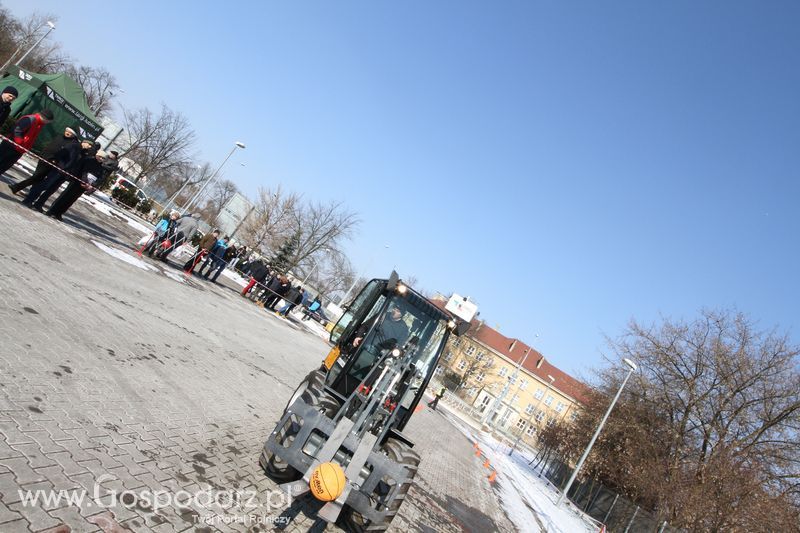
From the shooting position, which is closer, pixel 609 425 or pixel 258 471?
pixel 258 471

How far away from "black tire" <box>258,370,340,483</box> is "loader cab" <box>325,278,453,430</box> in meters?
0.51

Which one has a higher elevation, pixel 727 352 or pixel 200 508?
pixel 727 352

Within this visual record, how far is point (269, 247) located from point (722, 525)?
40455 mm

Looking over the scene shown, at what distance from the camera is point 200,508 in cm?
339

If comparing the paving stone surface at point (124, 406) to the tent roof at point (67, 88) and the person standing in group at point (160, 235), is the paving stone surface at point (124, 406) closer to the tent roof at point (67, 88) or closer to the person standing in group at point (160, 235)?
the person standing in group at point (160, 235)

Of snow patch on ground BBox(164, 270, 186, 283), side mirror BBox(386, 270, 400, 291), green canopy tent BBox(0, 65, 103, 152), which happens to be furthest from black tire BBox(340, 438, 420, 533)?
green canopy tent BBox(0, 65, 103, 152)

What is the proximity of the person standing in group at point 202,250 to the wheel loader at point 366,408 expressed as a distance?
29.8 ft

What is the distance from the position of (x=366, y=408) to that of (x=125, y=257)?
28.3ft

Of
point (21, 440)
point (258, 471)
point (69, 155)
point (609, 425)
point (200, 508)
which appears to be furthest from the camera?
point (609, 425)

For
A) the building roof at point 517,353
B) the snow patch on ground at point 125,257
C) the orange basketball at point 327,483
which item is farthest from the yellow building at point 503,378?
the orange basketball at point 327,483

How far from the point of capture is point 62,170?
8.75 meters

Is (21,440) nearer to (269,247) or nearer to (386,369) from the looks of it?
(386,369)

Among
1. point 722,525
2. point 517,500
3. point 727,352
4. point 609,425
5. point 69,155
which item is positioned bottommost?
point 517,500

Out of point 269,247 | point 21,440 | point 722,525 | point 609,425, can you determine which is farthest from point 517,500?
point 269,247
